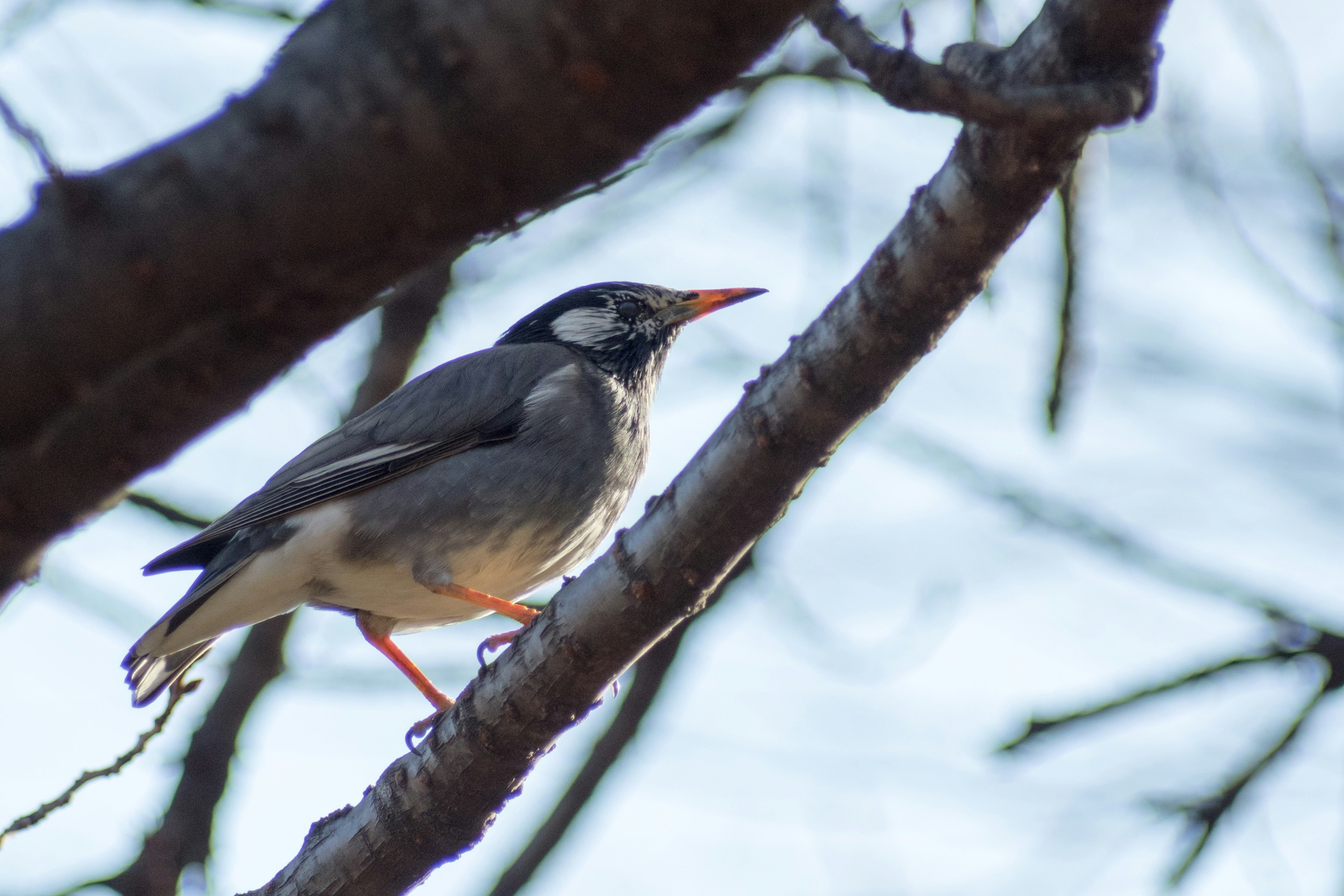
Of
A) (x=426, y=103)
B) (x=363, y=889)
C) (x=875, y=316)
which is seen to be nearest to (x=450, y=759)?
(x=363, y=889)

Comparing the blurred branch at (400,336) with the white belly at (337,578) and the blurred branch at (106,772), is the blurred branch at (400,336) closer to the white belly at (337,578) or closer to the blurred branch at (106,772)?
the white belly at (337,578)

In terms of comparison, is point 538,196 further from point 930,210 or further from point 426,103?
point 930,210

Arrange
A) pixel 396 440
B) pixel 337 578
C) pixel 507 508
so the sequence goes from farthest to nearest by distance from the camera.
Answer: pixel 396 440 → pixel 337 578 → pixel 507 508

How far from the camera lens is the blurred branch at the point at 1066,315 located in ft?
10.5

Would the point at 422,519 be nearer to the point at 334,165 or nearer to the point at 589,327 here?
the point at 589,327

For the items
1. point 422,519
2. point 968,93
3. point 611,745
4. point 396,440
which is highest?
point 968,93

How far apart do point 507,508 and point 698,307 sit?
2208 millimetres

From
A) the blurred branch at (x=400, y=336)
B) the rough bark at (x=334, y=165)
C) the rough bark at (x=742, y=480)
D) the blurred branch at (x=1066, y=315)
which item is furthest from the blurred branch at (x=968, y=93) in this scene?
the blurred branch at (x=400, y=336)

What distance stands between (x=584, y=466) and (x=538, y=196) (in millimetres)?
3454

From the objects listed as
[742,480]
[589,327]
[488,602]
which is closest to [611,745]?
[488,602]

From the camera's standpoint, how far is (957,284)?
2.45m

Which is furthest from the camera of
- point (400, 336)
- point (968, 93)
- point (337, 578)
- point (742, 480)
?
point (400, 336)

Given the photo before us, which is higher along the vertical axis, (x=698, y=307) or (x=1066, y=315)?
(x=1066, y=315)

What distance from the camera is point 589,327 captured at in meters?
6.55
